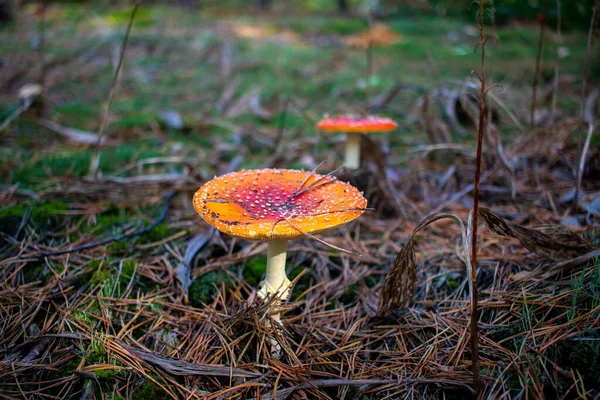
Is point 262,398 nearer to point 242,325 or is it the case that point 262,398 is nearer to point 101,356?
point 242,325

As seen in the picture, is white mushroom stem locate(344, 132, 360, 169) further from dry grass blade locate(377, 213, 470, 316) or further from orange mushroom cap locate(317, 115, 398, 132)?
dry grass blade locate(377, 213, 470, 316)

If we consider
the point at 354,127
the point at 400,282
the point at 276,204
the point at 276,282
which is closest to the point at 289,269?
the point at 276,282

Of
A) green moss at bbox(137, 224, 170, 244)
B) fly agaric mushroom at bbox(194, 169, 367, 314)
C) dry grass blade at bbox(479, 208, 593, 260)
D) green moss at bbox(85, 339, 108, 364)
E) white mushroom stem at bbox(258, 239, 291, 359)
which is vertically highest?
fly agaric mushroom at bbox(194, 169, 367, 314)

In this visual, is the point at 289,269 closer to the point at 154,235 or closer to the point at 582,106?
the point at 154,235

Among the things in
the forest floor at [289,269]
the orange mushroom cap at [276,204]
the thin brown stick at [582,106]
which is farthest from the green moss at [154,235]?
the thin brown stick at [582,106]

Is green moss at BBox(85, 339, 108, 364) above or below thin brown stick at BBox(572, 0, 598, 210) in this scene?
below

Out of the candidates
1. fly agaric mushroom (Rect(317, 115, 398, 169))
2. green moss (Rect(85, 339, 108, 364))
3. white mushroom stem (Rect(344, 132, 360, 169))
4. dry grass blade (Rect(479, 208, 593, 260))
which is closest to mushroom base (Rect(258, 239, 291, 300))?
green moss (Rect(85, 339, 108, 364))
